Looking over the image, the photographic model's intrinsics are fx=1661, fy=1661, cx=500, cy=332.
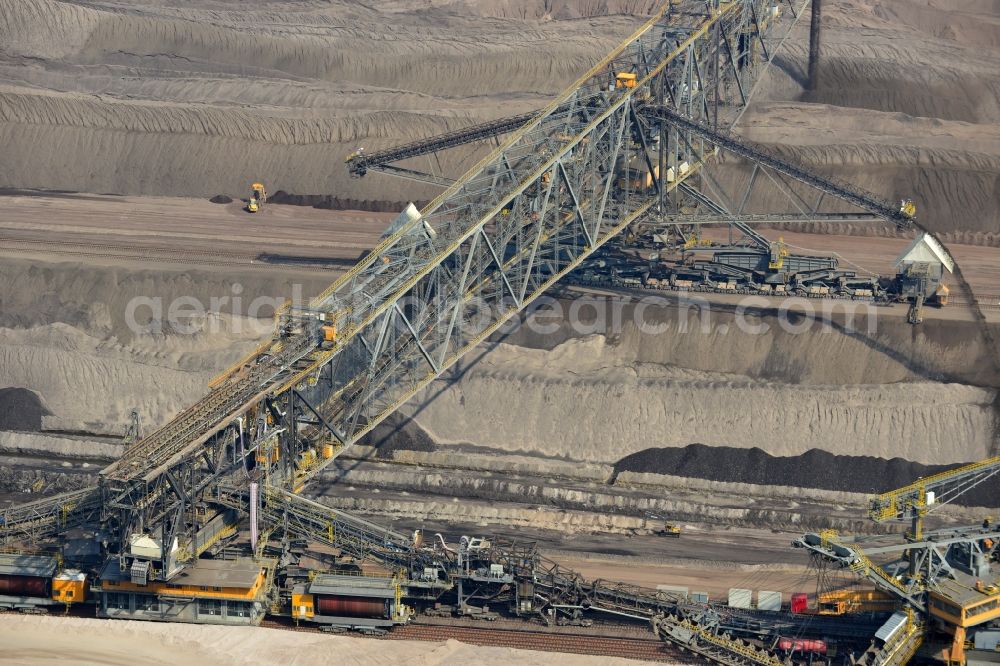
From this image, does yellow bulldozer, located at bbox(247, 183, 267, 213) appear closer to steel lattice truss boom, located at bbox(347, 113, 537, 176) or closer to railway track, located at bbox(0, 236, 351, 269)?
railway track, located at bbox(0, 236, 351, 269)

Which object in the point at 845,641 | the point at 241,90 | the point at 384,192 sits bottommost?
the point at 845,641

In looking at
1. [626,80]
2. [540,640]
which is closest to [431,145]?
[626,80]

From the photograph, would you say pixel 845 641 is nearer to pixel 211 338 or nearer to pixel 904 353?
pixel 904 353

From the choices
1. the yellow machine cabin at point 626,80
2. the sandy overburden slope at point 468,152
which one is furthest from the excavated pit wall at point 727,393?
the yellow machine cabin at point 626,80

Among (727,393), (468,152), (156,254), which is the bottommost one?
(727,393)

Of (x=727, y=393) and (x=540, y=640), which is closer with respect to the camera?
(x=540, y=640)

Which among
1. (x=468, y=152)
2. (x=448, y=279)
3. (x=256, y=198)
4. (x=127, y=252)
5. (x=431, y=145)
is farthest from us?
(x=468, y=152)

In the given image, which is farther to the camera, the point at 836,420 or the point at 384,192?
the point at 384,192

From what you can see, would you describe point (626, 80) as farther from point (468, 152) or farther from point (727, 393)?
point (468, 152)

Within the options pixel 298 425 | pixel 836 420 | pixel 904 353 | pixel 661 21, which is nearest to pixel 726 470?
pixel 836 420
